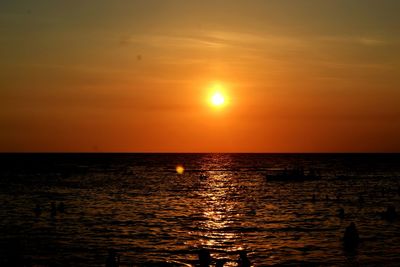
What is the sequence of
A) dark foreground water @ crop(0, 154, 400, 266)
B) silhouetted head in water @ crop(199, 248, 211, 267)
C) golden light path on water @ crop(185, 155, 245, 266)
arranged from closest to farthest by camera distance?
silhouetted head in water @ crop(199, 248, 211, 267), dark foreground water @ crop(0, 154, 400, 266), golden light path on water @ crop(185, 155, 245, 266)

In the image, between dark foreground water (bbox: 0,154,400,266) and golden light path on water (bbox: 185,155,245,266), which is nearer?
dark foreground water (bbox: 0,154,400,266)

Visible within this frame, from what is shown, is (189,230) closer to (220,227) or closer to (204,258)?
(220,227)

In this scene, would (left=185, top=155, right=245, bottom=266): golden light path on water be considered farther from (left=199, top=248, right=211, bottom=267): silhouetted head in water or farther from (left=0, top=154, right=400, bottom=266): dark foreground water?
(left=199, top=248, right=211, bottom=267): silhouetted head in water

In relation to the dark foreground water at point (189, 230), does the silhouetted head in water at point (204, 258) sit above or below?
below

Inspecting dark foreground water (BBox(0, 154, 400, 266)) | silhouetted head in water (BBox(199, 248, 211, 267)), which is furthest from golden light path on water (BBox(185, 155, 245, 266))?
silhouetted head in water (BBox(199, 248, 211, 267))

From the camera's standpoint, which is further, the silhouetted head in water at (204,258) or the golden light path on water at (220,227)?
the golden light path on water at (220,227)

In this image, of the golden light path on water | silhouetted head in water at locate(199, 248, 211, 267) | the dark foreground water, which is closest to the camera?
silhouetted head in water at locate(199, 248, 211, 267)

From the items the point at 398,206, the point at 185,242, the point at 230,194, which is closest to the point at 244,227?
the point at 185,242

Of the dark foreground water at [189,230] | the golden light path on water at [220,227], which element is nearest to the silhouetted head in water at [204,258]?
the golden light path on water at [220,227]

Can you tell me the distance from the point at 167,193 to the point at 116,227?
39.6 m

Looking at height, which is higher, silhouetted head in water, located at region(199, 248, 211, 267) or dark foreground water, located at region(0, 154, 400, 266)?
dark foreground water, located at region(0, 154, 400, 266)

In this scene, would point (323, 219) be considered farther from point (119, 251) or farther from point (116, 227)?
point (119, 251)

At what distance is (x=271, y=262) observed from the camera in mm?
31922

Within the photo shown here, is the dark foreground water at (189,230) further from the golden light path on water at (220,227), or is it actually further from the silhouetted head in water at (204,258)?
the silhouetted head in water at (204,258)
